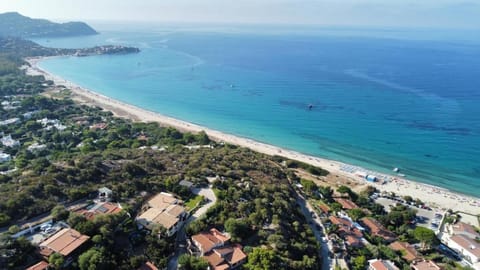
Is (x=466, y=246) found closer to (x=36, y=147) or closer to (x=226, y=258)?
(x=226, y=258)

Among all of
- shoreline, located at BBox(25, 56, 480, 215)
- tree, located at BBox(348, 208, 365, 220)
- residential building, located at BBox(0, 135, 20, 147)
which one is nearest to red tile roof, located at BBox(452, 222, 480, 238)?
shoreline, located at BBox(25, 56, 480, 215)

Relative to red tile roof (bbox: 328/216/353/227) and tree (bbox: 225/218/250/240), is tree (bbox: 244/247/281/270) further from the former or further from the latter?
red tile roof (bbox: 328/216/353/227)

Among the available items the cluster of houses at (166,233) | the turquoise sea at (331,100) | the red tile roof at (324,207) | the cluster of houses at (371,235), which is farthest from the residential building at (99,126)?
the cluster of houses at (371,235)

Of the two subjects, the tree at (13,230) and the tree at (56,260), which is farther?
the tree at (13,230)

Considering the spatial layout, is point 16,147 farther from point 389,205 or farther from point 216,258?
point 389,205

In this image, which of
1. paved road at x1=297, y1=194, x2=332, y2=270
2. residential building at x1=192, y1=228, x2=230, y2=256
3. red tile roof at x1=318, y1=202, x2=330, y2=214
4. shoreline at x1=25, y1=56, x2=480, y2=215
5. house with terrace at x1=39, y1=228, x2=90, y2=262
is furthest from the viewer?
shoreline at x1=25, y1=56, x2=480, y2=215

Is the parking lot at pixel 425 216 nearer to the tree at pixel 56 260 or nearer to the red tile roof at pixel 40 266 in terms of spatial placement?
the tree at pixel 56 260

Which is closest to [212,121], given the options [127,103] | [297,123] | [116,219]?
[297,123]
